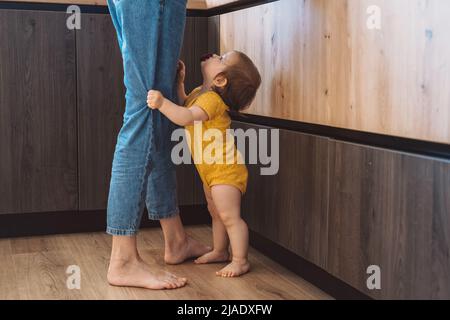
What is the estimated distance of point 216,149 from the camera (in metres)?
1.79

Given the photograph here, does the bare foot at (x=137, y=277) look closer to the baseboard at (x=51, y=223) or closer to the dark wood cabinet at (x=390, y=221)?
the dark wood cabinet at (x=390, y=221)

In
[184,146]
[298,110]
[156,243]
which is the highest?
[298,110]

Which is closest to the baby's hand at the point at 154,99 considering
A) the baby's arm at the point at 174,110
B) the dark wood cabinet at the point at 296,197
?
the baby's arm at the point at 174,110

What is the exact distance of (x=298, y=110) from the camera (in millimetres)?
1712

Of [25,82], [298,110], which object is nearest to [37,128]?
[25,82]

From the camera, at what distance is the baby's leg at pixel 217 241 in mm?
1884

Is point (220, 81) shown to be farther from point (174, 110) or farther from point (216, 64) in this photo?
point (174, 110)

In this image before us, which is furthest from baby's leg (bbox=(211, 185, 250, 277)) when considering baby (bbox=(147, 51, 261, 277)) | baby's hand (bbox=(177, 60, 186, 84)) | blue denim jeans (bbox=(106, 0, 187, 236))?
baby's hand (bbox=(177, 60, 186, 84))

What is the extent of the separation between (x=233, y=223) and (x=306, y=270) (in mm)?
230

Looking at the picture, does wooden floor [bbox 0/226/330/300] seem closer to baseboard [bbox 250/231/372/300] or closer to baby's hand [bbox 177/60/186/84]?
baseboard [bbox 250/231/372/300]

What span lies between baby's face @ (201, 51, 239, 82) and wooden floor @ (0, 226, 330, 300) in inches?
21.3
